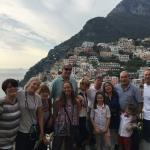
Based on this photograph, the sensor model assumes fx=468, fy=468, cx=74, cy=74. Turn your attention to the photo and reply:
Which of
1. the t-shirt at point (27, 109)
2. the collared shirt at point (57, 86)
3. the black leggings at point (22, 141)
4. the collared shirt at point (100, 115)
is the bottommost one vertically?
the black leggings at point (22, 141)

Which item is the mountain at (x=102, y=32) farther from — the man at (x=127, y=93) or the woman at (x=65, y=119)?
the woman at (x=65, y=119)

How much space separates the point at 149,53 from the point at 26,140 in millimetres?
120458

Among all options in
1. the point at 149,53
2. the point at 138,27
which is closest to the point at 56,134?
the point at 149,53

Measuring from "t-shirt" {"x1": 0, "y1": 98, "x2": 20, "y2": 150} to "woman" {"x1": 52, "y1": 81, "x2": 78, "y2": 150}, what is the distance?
111 centimetres

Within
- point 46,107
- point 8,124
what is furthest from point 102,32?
point 8,124

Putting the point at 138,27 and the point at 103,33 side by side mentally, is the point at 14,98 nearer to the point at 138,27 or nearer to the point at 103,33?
the point at 103,33

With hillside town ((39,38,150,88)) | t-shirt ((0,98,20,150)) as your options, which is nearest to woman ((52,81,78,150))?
t-shirt ((0,98,20,150))

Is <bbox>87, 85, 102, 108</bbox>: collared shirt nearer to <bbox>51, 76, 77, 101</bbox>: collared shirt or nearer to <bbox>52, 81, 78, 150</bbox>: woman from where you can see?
<bbox>51, 76, 77, 101</bbox>: collared shirt

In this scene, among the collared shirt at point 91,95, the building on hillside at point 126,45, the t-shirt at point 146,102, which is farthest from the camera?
the building on hillside at point 126,45

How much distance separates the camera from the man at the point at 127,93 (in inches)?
301

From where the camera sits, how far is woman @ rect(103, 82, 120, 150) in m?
7.73

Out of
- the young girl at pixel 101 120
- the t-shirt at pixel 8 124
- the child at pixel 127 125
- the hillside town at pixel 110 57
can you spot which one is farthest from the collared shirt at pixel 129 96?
the hillside town at pixel 110 57

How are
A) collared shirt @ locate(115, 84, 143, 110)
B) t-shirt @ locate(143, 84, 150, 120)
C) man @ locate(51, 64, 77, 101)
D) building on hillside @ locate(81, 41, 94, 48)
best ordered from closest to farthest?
t-shirt @ locate(143, 84, 150, 120) < man @ locate(51, 64, 77, 101) < collared shirt @ locate(115, 84, 143, 110) < building on hillside @ locate(81, 41, 94, 48)

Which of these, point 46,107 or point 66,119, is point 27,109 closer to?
point 66,119
